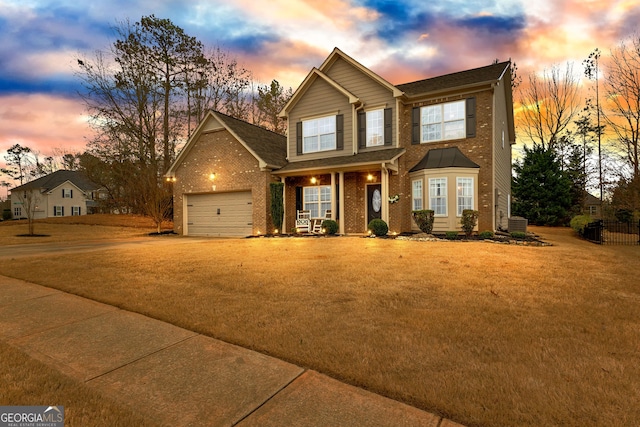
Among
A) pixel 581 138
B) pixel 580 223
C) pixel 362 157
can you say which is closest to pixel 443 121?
pixel 362 157

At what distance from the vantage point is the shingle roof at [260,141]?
51.9 ft

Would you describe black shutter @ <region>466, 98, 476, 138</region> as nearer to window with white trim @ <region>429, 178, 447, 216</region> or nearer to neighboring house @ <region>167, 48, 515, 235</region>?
neighboring house @ <region>167, 48, 515, 235</region>

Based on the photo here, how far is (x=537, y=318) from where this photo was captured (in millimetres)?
3656

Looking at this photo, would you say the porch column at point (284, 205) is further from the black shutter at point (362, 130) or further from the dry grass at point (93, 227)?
the dry grass at point (93, 227)

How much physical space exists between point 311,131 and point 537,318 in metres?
14.2

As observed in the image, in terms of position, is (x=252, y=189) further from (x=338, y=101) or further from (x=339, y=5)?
(x=339, y=5)

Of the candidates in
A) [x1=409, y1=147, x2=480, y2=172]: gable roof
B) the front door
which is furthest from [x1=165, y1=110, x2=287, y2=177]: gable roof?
[x1=409, y1=147, x2=480, y2=172]: gable roof

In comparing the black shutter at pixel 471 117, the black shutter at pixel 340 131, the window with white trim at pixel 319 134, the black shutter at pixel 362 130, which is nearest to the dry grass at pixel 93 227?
the window with white trim at pixel 319 134

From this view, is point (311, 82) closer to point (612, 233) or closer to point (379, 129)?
point (379, 129)

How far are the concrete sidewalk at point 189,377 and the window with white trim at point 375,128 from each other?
43.5ft

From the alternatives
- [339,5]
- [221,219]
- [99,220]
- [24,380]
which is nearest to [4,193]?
[99,220]

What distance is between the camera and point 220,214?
17.1 m

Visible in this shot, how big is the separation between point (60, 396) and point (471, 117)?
15335 mm

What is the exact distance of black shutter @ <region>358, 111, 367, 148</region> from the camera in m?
15.1
